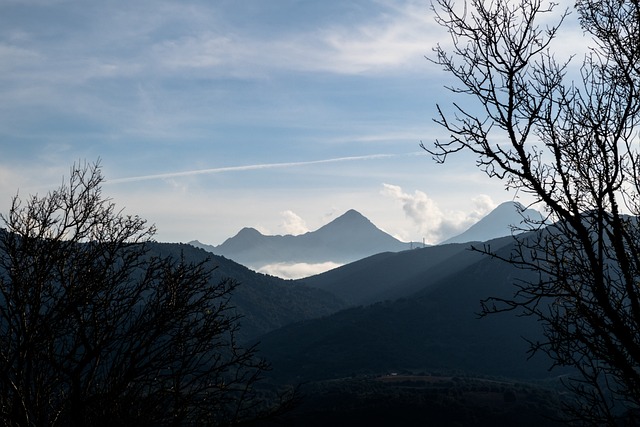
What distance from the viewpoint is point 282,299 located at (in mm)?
159125

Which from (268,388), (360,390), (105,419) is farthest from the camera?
(268,388)

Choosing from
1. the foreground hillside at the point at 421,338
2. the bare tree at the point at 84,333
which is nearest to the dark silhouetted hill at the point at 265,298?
the foreground hillside at the point at 421,338

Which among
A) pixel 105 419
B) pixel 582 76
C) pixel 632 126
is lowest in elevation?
pixel 105 419

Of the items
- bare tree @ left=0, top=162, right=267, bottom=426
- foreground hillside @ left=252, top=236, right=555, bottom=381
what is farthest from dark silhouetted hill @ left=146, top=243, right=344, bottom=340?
bare tree @ left=0, top=162, right=267, bottom=426

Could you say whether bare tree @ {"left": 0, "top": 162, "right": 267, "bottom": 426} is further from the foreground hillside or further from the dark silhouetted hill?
the dark silhouetted hill

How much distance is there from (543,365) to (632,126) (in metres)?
110

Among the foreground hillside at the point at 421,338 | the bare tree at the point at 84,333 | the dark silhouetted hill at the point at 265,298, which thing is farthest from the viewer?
the dark silhouetted hill at the point at 265,298

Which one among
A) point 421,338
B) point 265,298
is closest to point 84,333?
point 421,338

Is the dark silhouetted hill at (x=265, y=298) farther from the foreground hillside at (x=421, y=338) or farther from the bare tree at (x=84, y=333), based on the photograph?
the bare tree at (x=84, y=333)

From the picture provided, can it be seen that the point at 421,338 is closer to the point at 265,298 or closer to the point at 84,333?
the point at 265,298

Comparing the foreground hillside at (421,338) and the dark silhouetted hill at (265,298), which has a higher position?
the dark silhouetted hill at (265,298)

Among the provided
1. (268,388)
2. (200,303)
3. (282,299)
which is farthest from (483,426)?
(282,299)

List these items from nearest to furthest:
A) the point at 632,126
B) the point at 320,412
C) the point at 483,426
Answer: the point at 632,126
the point at 483,426
the point at 320,412

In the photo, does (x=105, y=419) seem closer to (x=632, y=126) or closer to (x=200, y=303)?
(x=200, y=303)
